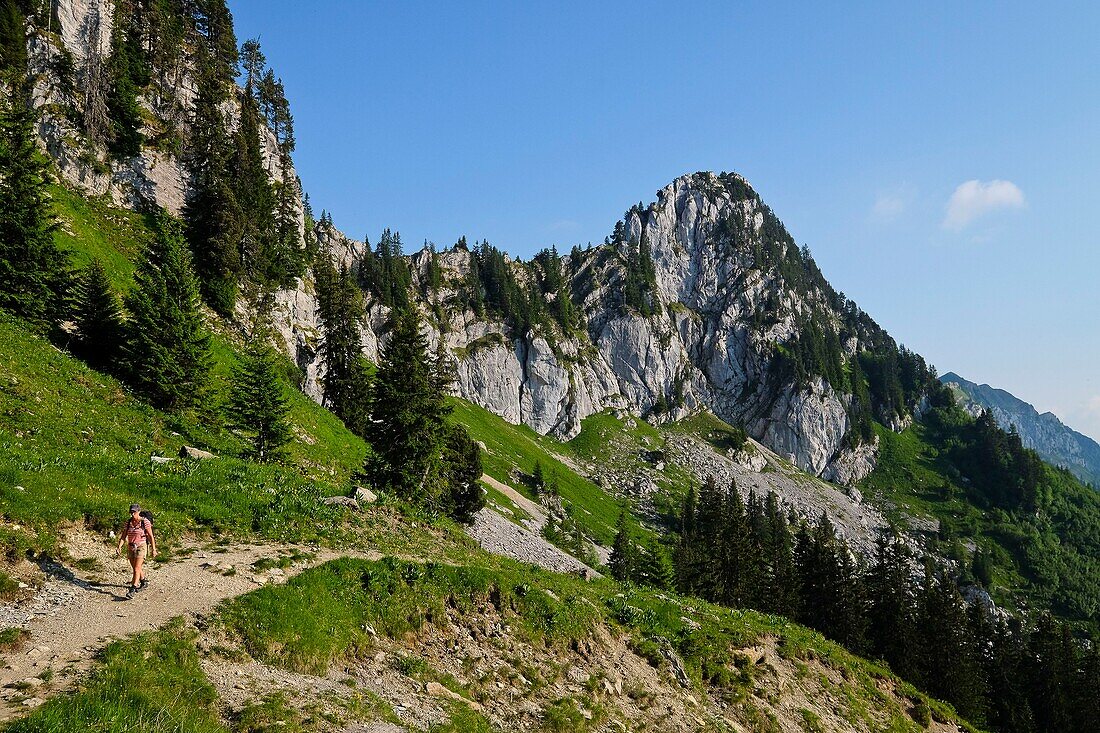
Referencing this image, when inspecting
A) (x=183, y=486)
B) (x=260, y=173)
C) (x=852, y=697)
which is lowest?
(x=852, y=697)

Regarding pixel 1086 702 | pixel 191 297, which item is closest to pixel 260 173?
pixel 191 297

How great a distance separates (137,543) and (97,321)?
102 feet

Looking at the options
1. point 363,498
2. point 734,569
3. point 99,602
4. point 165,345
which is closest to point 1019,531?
point 734,569

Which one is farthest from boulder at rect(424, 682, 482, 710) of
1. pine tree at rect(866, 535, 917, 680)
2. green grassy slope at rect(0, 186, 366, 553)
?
pine tree at rect(866, 535, 917, 680)

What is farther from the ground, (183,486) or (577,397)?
(577,397)

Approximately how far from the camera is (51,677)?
342 inches

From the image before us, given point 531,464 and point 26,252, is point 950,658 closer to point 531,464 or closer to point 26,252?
point 531,464

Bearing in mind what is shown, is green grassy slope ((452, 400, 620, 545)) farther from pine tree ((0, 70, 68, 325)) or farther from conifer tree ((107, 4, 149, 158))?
pine tree ((0, 70, 68, 325))

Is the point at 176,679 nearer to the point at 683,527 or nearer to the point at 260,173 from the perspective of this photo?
the point at 260,173

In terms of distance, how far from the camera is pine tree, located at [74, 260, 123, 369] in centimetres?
3428

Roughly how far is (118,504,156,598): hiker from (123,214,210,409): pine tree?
24.6 m

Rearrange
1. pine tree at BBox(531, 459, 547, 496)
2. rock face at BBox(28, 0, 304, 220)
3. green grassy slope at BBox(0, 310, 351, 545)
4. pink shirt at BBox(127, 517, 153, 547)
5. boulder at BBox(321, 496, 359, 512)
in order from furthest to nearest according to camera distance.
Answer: pine tree at BBox(531, 459, 547, 496), rock face at BBox(28, 0, 304, 220), boulder at BBox(321, 496, 359, 512), green grassy slope at BBox(0, 310, 351, 545), pink shirt at BBox(127, 517, 153, 547)

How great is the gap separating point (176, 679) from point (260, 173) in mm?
85376

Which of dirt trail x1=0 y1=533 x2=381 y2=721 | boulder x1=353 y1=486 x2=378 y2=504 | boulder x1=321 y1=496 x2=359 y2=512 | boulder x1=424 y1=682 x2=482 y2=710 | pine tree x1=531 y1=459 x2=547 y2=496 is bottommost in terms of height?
pine tree x1=531 y1=459 x2=547 y2=496
